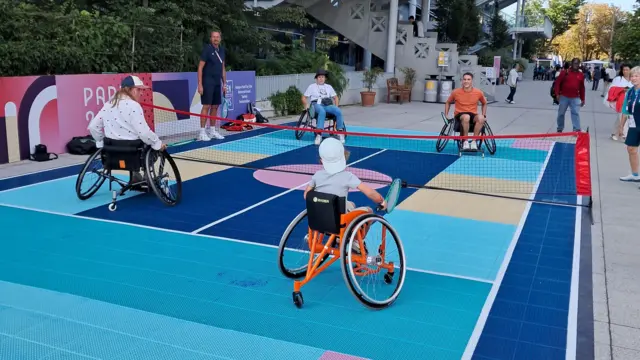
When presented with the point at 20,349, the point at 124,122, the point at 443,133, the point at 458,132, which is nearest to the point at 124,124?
the point at 124,122

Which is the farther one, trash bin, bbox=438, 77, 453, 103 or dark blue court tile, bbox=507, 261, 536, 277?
trash bin, bbox=438, 77, 453, 103

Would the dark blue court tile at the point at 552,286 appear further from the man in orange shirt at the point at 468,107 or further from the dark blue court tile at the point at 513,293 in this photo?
the man in orange shirt at the point at 468,107

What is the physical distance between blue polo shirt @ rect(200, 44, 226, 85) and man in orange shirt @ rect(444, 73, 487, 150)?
4.83 m

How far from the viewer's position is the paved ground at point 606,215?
15.9ft

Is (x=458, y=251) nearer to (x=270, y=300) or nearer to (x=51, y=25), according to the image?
(x=270, y=300)

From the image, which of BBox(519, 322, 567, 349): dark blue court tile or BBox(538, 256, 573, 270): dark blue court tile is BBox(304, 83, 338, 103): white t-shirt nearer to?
BBox(538, 256, 573, 270): dark blue court tile

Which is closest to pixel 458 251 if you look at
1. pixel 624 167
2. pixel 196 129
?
pixel 624 167

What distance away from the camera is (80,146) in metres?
11.4

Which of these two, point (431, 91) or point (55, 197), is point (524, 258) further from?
point (431, 91)

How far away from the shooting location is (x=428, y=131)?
16.5m

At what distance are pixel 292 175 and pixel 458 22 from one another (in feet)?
98.0

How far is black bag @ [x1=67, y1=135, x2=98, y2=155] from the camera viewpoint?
37.3 feet

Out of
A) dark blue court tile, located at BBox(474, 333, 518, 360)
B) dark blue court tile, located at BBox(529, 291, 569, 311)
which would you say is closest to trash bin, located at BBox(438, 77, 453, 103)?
dark blue court tile, located at BBox(529, 291, 569, 311)

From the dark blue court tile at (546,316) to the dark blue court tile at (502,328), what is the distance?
158 mm
